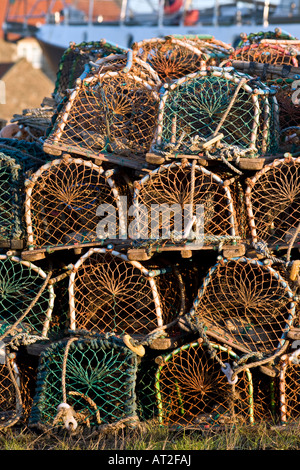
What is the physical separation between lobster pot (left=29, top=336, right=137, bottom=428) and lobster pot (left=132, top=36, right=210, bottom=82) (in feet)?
7.17

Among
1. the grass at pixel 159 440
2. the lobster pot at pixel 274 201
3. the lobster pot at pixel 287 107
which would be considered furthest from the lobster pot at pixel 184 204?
the grass at pixel 159 440

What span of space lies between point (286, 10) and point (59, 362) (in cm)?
1432

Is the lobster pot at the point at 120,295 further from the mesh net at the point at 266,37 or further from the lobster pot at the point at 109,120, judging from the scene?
the mesh net at the point at 266,37

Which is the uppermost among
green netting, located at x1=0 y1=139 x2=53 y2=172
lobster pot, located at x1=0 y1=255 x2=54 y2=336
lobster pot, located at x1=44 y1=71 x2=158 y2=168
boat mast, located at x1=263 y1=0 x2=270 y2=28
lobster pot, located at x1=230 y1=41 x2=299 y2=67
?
boat mast, located at x1=263 y1=0 x2=270 y2=28

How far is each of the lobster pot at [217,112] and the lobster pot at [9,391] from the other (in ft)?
4.90

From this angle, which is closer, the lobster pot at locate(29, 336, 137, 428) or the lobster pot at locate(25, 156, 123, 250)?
the lobster pot at locate(29, 336, 137, 428)

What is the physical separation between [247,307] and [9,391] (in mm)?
1483

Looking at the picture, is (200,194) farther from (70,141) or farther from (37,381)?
(37,381)

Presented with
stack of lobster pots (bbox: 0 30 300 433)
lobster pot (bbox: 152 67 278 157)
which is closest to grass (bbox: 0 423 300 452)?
stack of lobster pots (bbox: 0 30 300 433)

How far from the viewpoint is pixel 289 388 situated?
3.52m

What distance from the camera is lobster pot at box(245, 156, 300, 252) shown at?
3.75 meters

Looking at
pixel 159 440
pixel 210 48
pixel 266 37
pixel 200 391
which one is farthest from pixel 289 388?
pixel 266 37

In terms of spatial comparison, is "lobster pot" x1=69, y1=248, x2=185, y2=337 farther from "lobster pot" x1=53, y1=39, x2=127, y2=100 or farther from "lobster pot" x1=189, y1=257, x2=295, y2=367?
"lobster pot" x1=53, y1=39, x2=127, y2=100

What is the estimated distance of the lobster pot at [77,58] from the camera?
16.7ft
